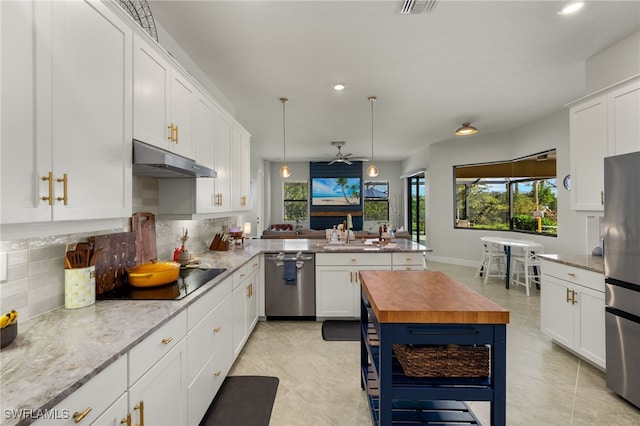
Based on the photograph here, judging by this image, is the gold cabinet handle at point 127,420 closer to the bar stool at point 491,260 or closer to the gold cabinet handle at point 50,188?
the gold cabinet handle at point 50,188

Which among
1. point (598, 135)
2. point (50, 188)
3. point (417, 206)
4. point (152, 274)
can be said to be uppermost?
point (598, 135)

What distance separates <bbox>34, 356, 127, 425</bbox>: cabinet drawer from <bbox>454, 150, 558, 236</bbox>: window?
6246 millimetres

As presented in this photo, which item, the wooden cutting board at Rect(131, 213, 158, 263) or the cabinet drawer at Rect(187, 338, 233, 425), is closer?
the cabinet drawer at Rect(187, 338, 233, 425)

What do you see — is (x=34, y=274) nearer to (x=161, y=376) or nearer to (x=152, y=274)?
(x=152, y=274)

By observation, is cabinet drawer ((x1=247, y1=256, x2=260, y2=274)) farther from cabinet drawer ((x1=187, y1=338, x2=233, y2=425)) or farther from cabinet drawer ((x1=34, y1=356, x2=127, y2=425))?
cabinet drawer ((x1=34, y1=356, x2=127, y2=425))

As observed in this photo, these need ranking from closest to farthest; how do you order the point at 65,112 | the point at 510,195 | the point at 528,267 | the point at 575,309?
the point at 65,112 → the point at 575,309 → the point at 528,267 → the point at 510,195

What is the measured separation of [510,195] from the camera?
6.18m

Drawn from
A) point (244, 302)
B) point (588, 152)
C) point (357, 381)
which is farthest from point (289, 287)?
point (588, 152)

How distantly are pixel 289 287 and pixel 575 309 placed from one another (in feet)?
9.29

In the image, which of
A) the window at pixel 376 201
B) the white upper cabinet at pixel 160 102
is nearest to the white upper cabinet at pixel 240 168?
the white upper cabinet at pixel 160 102

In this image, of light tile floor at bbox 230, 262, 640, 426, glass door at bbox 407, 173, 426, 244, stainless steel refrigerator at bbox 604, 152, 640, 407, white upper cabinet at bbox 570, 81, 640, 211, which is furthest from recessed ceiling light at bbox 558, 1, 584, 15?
glass door at bbox 407, 173, 426, 244

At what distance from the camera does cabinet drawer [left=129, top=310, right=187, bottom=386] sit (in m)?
1.13

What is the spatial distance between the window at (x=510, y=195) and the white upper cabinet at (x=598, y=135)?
2626 mm

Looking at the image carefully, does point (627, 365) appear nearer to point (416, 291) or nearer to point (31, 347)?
point (416, 291)
